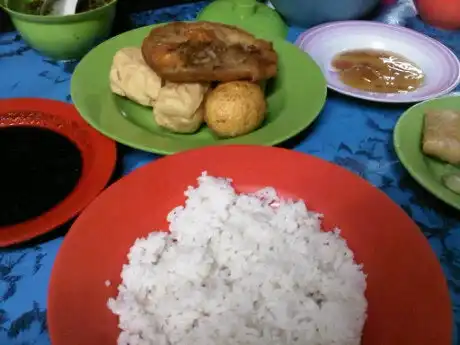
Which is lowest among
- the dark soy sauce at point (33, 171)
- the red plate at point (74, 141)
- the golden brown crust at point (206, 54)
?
the dark soy sauce at point (33, 171)

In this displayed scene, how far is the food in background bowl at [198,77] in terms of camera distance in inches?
42.1

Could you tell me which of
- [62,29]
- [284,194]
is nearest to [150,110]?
[62,29]

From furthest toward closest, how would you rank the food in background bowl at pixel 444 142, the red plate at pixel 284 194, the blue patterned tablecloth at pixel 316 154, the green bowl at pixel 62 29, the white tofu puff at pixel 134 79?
the green bowl at pixel 62 29 → the white tofu puff at pixel 134 79 → the food in background bowl at pixel 444 142 → the blue patterned tablecloth at pixel 316 154 → the red plate at pixel 284 194

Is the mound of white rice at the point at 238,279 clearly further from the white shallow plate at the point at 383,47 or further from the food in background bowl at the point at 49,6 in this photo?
the food in background bowl at the point at 49,6

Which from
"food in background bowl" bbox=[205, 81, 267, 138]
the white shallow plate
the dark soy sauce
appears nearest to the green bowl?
the dark soy sauce

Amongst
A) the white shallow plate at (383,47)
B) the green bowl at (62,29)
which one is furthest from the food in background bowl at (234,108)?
the green bowl at (62,29)

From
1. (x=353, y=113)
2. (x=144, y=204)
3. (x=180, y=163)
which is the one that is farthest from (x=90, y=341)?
(x=353, y=113)

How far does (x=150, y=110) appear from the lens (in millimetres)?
1217

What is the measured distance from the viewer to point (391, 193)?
105 centimetres

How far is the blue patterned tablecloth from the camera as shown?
847 mm

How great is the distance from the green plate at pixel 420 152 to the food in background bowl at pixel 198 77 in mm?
298

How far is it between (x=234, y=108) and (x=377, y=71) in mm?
513

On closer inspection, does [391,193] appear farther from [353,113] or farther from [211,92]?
[211,92]

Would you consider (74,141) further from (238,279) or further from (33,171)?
(238,279)
